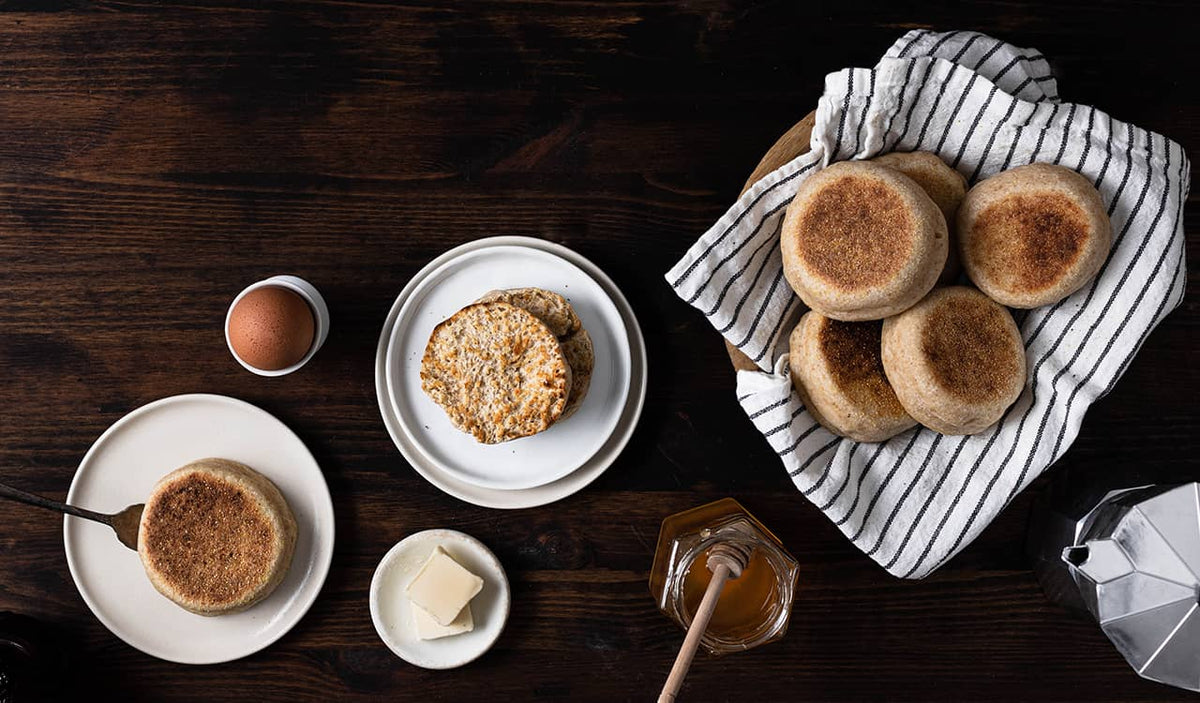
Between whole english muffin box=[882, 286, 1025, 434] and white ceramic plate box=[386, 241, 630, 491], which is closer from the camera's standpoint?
whole english muffin box=[882, 286, 1025, 434]

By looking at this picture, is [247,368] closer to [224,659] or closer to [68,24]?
[224,659]

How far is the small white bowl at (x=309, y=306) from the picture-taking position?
3.71ft

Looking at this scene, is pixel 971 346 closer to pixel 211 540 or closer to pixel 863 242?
pixel 863 242

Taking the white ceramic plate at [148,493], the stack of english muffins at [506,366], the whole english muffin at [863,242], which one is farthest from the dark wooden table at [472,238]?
the whole english muffin at [863,242]

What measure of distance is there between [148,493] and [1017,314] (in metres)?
1.21

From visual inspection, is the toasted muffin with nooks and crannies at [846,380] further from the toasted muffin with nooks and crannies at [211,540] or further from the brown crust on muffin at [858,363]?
the toasted muffin with nooks and crannies at [211,540]

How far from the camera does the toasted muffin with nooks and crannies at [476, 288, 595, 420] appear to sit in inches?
44.9

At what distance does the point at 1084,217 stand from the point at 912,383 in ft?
0.86

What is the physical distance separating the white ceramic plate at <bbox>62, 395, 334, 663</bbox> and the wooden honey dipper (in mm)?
529

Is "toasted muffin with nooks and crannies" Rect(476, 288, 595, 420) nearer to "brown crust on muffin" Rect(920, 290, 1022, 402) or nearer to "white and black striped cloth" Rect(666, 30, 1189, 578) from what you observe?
"white and black striped cloth" Rect(666, 30, 1189, 578)

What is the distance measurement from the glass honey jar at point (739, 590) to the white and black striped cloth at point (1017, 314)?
0.42 feet

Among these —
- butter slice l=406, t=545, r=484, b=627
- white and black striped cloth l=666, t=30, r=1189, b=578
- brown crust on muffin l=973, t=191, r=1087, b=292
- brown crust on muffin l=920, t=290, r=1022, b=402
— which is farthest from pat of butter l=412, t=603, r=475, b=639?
brown crust on muffin l=973, t=191, r=1087, b=292

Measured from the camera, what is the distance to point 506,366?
1.09m

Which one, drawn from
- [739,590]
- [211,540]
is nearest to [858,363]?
[739,590]
